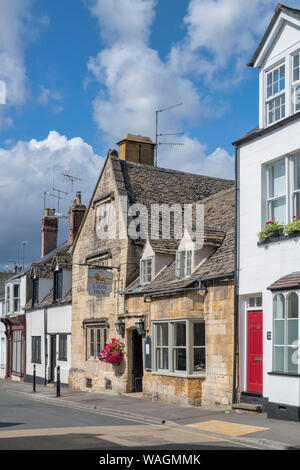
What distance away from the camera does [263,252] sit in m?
16.8

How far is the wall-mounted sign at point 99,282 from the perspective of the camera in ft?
78.8

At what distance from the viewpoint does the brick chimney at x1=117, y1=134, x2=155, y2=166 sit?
31.3 m

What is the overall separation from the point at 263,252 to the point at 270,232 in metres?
0.69

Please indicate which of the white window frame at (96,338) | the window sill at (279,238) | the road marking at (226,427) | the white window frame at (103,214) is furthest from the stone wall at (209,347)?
the white window frame at (103,214)

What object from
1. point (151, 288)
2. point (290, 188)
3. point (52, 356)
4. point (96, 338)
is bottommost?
point (52, 356)

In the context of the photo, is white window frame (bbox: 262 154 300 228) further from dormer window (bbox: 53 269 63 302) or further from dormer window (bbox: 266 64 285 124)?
dormer window (bbox: 53 269 63 302)

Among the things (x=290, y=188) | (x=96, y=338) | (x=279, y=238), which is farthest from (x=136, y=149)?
(x=279, y=238)

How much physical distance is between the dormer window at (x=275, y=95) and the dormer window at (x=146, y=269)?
27.8ft

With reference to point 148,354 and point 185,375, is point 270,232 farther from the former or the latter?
point 148,354

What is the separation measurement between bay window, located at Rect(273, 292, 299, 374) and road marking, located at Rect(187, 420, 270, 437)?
6.11 ft

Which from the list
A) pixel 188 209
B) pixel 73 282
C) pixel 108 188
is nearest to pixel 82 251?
pixel 73 282

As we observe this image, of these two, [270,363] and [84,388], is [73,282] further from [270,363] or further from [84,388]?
[270,363]

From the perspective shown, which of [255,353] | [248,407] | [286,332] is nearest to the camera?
[286,332]

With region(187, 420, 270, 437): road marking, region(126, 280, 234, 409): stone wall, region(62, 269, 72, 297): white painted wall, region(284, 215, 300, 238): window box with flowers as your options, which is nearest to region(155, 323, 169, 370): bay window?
region(126, 280, 234, 409): stone wall
